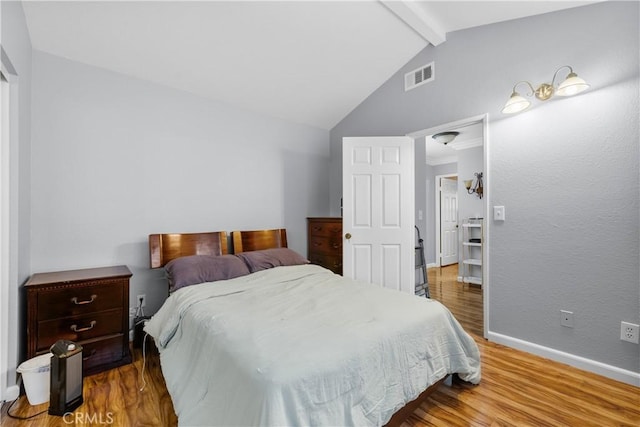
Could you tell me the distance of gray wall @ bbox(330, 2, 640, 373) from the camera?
1.92 m

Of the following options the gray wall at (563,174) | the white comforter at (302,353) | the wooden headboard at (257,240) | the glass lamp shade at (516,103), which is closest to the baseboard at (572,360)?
the gray wall at (563,174)

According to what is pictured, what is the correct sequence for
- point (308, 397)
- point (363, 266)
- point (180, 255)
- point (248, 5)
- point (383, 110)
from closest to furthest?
1. point (308, 397)
2. point (248, 5)
3. point (180, 255)
4. point (363, 266)
5. point (383, 110)

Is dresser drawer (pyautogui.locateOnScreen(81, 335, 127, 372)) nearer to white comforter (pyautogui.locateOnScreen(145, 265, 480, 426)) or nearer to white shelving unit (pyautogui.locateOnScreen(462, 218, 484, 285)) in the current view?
white comforter (pyautogui.locateOnScreen(145, 265, 480, 426))

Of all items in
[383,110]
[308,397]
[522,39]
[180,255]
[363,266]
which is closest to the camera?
[308,397]

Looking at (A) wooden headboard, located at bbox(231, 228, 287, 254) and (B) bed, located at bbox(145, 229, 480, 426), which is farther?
(A) wooden headboard, located at bbox(231, 228, 287, 254)

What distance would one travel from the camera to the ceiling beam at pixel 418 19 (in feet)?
7.80

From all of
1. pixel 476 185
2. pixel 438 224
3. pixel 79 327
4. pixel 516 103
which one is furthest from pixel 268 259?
pixel 438 224

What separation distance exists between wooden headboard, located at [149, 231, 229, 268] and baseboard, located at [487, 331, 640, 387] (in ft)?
9.30

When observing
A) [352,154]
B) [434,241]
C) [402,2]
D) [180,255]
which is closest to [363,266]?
[352,154]

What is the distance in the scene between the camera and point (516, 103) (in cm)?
219

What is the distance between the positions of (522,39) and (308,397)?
122 inches

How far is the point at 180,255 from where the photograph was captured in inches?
107

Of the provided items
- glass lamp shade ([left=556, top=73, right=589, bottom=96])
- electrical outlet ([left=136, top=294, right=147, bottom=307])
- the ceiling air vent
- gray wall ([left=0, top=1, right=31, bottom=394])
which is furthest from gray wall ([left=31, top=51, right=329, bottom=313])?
glass lamp shade ([left=556, top=73, right=589, bottom=96])

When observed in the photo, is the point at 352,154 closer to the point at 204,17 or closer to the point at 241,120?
the point at 241,120
